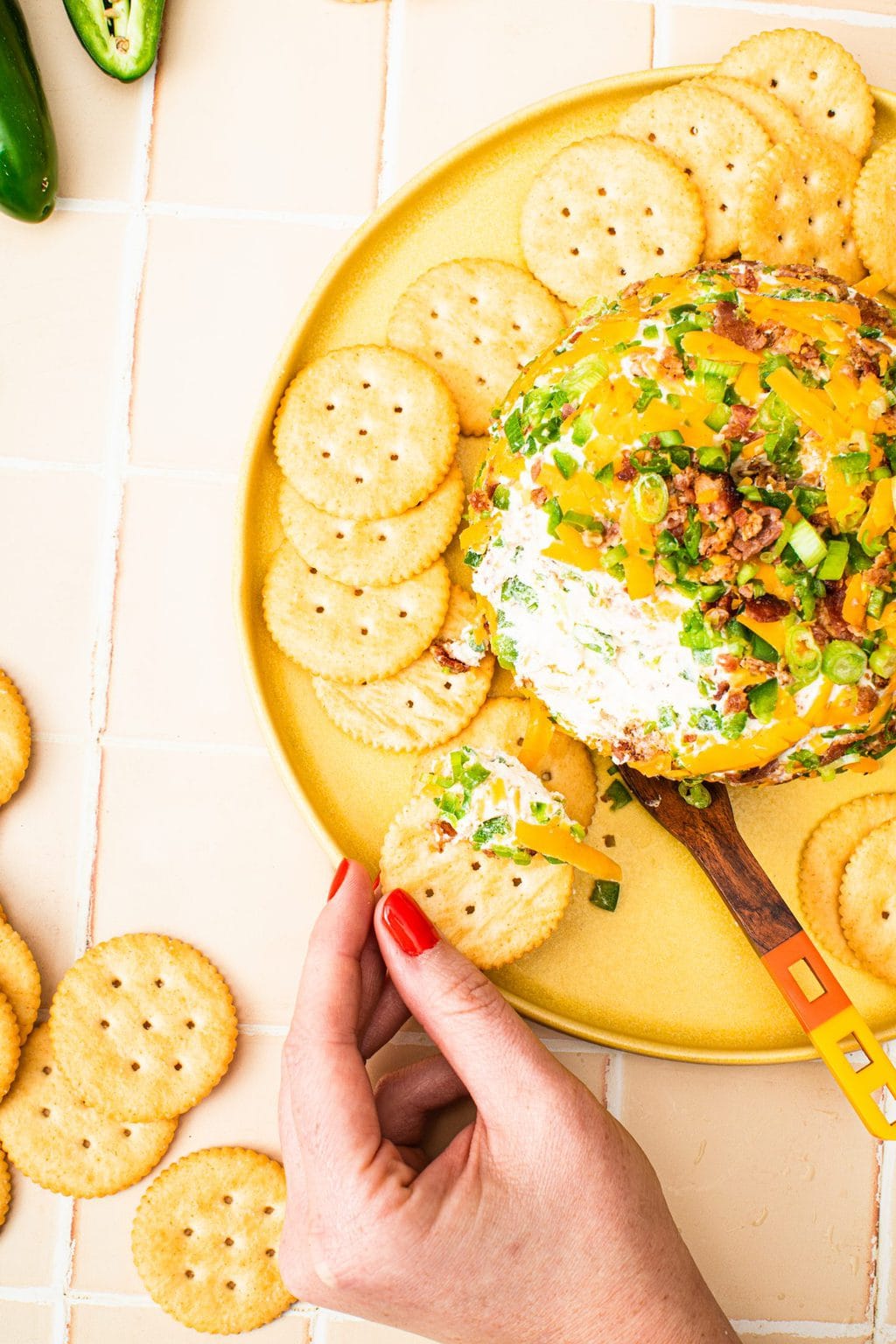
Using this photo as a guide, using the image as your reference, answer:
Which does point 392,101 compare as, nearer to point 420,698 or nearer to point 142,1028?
point 420,698

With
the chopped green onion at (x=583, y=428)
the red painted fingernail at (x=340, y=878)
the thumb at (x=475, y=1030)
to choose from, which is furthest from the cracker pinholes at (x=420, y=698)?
the chopped green onion at (x=583, y=428)

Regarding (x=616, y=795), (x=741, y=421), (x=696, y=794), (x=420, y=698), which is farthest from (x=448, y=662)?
(x=741, y=421)

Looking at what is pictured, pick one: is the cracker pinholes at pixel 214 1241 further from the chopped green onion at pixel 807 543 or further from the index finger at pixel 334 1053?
the chopped green onion at pixel 807 543

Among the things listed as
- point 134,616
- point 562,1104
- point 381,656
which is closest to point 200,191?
point 134,616

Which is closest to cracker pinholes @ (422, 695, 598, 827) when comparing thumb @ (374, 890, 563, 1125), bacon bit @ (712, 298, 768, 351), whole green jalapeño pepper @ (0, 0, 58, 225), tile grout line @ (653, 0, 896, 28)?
thumb @ (374, 890, 563, 1125)

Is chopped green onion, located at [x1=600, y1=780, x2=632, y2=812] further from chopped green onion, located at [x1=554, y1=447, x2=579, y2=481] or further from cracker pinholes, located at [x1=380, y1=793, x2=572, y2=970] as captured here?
chopped green onion, located at [x1=554, y1=447, x2=579, y2=481]

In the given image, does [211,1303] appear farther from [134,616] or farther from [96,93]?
[96,93]
